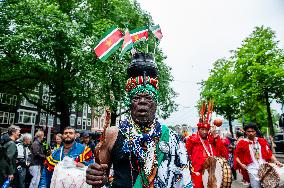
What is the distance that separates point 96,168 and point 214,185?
4.55m

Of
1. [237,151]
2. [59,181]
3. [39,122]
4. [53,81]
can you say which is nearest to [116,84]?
[53,81]

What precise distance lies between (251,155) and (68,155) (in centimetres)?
385

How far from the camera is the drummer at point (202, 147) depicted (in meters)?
7.41

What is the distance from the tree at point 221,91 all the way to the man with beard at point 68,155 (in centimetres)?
2629

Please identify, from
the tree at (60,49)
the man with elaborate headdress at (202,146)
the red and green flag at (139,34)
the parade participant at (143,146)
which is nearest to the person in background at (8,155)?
the man with elaborate headdress at (202,146)

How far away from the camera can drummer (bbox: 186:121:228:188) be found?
7.41m

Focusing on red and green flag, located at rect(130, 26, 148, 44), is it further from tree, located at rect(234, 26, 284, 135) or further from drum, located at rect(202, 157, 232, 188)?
tree, located at rect(234, 26, 284, 135)

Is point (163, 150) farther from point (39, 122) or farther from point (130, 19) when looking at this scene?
point (39, 122)

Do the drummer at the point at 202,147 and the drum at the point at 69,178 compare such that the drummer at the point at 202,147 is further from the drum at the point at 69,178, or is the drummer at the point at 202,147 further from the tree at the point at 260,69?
the tree at the point at 260,69

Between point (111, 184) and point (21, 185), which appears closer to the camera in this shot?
point (111, 184)

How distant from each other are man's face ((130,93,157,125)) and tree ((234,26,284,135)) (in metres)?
23.3

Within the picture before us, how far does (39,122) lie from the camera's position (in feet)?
179

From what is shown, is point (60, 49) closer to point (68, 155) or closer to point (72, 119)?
point (68, 155)

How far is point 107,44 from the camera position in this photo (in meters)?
3.44
